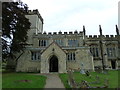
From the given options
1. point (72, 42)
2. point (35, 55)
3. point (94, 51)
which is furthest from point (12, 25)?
point (94, 51)

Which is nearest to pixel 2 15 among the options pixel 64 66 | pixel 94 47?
pixel 64 66

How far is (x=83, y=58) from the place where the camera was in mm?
30172

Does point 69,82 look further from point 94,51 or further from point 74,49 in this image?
point 94,51

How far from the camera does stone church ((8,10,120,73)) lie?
30.0 metres

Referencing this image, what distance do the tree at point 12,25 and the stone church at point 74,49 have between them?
19.4 ft

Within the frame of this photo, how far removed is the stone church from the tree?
5925mm

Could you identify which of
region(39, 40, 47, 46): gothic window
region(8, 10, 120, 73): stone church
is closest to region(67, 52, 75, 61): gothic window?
region(8, 10, 120, 73): stone church

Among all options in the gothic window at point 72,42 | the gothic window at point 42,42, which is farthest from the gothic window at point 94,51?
the gothic window at point 42,42

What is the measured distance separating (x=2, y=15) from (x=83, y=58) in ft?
60.7

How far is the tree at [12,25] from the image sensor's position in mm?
22556

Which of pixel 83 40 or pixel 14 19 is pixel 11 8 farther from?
pixel 83 40

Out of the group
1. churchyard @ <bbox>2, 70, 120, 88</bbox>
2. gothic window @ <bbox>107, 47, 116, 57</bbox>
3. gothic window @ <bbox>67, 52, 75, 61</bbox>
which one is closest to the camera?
churchyard @ <bbox>2, 70, 120, 88</bbox>

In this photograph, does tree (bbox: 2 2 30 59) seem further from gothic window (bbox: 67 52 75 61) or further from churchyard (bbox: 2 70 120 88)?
gothic window (bbox: 67 52 75 61)

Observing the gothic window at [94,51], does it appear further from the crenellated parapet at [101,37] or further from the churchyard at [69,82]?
the churchyard at [69,82]
